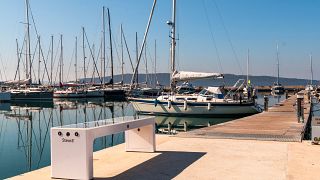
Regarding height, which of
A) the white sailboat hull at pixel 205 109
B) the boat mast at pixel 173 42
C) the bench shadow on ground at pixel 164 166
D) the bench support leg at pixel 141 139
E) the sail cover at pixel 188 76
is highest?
the boat mast at pixel 173 42

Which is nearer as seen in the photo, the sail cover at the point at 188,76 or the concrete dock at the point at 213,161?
the concrete dock at the point at 213,161

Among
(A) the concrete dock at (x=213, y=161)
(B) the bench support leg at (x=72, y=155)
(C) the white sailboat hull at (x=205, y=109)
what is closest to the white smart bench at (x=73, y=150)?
(B) the bench support leg at (x=72, y=155)

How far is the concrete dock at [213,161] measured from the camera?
7.75 m

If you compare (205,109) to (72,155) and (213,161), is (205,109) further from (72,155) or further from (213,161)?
(72,155)

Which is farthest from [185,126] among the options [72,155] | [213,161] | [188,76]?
[72,155]

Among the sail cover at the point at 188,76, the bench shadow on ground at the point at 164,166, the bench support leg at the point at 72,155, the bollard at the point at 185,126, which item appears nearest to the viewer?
the bench support leg at the point at 72,155

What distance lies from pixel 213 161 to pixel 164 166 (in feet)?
4.03

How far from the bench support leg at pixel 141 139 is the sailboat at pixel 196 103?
23487 millimetres

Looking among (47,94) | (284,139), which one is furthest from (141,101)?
(47,94)

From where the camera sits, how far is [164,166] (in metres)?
8.59

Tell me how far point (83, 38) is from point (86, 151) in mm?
78486

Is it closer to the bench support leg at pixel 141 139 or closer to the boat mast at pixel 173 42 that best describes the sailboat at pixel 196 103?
the boat mast at pixel 173 42

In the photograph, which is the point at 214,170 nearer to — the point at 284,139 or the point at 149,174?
the point at 149,174

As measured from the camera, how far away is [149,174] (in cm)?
784
